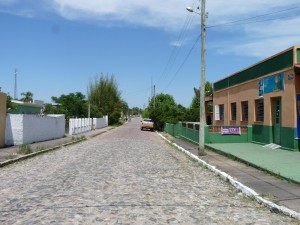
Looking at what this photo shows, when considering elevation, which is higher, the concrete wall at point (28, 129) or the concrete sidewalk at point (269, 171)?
the concrete wall at point (28, 129)

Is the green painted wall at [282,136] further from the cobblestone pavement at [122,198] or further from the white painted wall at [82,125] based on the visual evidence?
the white painted wall at [82,125]

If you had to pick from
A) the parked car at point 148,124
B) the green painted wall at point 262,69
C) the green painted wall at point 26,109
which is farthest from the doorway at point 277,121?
the green painted wall at point 26,109

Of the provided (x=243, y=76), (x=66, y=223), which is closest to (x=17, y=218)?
(x=66, y=223)

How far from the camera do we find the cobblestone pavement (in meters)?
7.32

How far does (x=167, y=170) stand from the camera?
14.5 meters

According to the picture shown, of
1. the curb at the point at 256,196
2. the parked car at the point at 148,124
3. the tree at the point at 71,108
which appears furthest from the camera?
the tree at the point at 71,108

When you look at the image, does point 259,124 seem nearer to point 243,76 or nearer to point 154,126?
point 243,76

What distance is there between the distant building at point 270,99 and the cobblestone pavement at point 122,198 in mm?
6187

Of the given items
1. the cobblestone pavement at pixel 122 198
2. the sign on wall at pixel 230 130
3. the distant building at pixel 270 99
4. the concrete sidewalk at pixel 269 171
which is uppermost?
the distant building at pixel 270 99

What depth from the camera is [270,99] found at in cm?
2117

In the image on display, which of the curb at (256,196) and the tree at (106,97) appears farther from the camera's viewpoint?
the tree at (106,97)

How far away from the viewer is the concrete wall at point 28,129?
24.7m

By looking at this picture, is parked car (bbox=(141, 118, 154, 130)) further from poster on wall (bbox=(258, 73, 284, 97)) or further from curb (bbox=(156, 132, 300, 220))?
curb (bbox=(156, 132, 300, 220))

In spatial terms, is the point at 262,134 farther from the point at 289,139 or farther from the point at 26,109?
the point at 26,109
